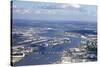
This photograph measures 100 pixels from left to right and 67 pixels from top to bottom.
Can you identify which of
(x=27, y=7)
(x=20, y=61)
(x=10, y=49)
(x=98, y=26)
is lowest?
(x=20, y=61)

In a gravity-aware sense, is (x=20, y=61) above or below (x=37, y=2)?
below

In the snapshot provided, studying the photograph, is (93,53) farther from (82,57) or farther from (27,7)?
(27,7)

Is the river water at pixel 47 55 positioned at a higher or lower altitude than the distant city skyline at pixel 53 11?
lower

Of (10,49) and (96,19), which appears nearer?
(10,49)

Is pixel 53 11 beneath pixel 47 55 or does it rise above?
above

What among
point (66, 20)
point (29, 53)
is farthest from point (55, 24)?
point (29, 53)

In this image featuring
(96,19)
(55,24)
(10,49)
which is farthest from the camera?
(96,19)

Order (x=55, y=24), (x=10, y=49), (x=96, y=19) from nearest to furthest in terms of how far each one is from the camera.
A: (x=10, y=49) < (x=55, y=24) < (x=96, y=19)

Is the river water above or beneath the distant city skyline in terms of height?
beneath
